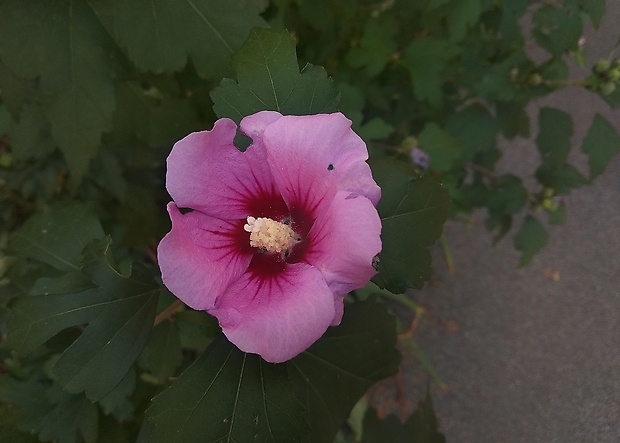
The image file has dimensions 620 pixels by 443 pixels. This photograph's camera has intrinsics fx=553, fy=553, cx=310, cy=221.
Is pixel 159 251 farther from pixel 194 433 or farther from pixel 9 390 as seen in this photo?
pixel 9 390

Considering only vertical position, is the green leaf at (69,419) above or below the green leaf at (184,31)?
below

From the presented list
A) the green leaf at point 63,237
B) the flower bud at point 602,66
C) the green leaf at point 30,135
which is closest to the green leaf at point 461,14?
the flower bud at point 602,66

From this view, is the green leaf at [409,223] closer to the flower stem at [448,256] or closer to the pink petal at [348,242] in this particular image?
the pink petal at [348,242]

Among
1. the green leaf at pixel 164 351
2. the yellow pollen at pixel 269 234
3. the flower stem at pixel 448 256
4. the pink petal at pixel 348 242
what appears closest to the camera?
the pink petal at pixel 348 242

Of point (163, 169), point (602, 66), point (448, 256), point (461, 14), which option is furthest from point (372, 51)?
point (448, 256)

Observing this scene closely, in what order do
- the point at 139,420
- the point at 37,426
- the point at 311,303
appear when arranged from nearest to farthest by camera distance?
the point at 311,303 < the point at 37,426 < the point at 139,420

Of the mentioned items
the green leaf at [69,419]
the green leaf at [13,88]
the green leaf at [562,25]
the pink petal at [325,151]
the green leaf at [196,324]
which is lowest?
the green leaf at [69,419]

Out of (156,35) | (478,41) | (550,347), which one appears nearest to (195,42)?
(156,35)

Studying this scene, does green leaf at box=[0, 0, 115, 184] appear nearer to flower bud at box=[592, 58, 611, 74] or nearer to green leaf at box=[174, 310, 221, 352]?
green leaf at box=[174, 310, 221, 352]
